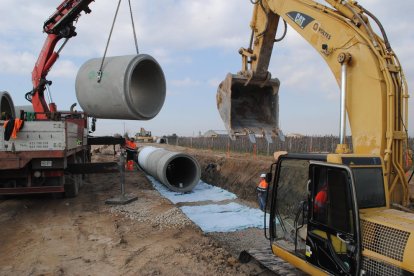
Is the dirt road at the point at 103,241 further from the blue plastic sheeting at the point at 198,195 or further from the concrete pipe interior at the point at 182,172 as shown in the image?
the concrete pipe interior at the point at 182,172

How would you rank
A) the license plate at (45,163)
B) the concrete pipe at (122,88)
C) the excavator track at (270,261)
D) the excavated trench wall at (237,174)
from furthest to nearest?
the excavated trench wall at (237,174), the license plate at (45,163), the concrete pipe at (122,88), the excavator track at (270,261)

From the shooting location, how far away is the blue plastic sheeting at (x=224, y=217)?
28.9 feet

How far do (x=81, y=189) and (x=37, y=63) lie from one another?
12.1ft

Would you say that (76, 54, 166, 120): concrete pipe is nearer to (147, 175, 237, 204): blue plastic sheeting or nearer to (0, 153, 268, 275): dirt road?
(0, 153, 268, 275): dirt road

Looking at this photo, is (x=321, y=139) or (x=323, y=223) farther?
(x=321, y=139)

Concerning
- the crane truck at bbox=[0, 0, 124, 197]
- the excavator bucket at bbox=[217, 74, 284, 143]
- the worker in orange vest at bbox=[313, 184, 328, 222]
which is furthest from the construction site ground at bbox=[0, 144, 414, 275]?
the excavator bucket at bbox=[217, 74, 284, 143]

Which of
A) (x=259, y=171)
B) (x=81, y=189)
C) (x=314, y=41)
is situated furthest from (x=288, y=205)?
(x=259, y=171)

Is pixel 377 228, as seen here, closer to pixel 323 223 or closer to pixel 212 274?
pixel 323 223

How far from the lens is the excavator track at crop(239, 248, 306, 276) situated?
486 cm

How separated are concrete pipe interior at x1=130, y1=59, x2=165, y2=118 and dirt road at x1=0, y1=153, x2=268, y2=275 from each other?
7.55 ft

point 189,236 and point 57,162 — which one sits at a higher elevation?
point 57,162

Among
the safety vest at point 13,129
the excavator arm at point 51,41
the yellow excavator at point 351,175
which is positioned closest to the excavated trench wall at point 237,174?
the excavator arm at point 51,41

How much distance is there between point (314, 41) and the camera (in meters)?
5.41

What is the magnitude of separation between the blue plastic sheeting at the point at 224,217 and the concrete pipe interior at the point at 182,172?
2600 mm
